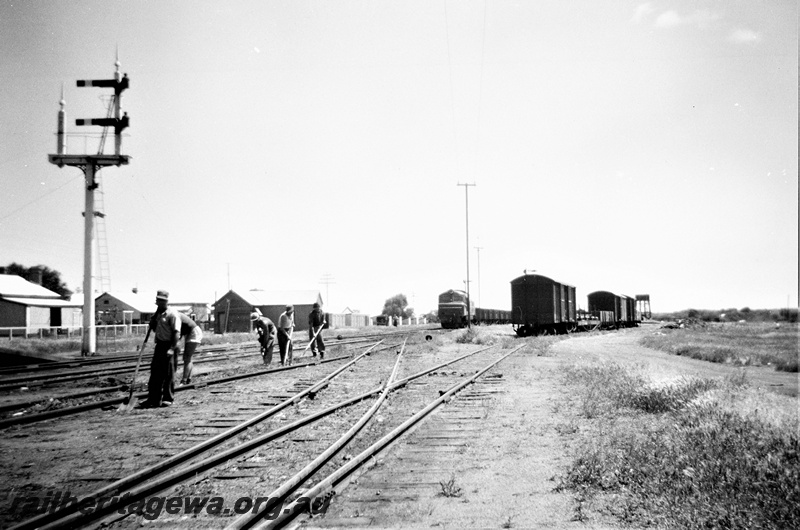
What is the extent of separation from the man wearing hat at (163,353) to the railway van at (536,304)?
27.3m

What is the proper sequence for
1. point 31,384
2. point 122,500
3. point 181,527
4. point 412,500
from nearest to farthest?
point 181,527 < point 122,500 < point 412,500 < point 31,384

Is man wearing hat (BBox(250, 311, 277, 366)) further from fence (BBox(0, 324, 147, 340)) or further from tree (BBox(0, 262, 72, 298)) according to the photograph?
tree (BBox(0, 262, 72, 298))

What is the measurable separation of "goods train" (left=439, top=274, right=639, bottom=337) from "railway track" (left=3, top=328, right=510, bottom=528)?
22879mm

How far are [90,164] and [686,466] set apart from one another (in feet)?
81.3

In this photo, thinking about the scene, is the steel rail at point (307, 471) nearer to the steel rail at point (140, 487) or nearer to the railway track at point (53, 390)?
the steel rail at point (140, 487)

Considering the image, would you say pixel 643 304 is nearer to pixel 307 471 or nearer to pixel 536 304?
pixel 536 304


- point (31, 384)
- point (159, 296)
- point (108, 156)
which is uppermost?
point (108, 156)

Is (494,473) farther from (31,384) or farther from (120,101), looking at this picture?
(120,101)

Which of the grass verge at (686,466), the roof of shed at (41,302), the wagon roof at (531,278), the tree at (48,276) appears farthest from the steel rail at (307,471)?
the tree at (48,276)

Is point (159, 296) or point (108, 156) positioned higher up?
point (108, 156)

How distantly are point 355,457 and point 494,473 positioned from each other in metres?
1.47

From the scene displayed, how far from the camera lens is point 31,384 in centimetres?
1242

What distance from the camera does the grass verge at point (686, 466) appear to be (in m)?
4.55

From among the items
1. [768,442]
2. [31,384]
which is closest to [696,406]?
[768,442]
